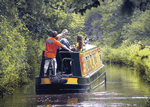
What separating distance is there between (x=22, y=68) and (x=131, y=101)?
18.8 ft

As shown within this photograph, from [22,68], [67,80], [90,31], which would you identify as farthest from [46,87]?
[90,31]

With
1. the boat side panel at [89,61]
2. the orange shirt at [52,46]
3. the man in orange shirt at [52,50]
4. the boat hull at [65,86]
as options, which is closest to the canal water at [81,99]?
the boat hull at [65,86]

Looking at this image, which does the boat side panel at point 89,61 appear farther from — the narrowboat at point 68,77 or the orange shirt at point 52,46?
the orange shirt at point 52,46

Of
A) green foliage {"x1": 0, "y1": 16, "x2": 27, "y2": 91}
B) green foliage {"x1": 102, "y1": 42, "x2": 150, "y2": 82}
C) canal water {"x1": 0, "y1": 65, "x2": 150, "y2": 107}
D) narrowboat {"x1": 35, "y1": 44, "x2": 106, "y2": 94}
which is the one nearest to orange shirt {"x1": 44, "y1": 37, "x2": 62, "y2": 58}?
narrowboat {"x1": 35, "y1": 44, "x2": 106, "y2": 94}

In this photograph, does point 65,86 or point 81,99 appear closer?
point 81,99

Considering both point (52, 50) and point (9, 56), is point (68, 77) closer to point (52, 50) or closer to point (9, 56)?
point (52, 50)

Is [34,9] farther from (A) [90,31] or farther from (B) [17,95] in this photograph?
(A) [90,31]

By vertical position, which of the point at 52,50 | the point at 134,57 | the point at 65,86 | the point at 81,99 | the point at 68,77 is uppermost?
the point at 52,50

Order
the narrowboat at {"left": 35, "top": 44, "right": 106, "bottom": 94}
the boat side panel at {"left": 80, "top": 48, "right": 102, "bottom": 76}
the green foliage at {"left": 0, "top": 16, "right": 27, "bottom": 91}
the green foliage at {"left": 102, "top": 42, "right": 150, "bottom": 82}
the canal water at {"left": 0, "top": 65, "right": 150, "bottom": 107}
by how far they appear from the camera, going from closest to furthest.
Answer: the canal water at {"left": 0, "top": 65, "right": 150, "bottom": 107}, the narrowboat at {"left": 35, "top": 44, "right": 106, "bottom": 94}, the boat side panel at {"left": 80, "top": 48, "right": 102, "bottom": 76}, the green foliage at {"left": 0, "top": 16, "right": 27, "bottom": 91}, the green foliage at {"left": 102, "top": 42, "right": 150, "bottom": 82}

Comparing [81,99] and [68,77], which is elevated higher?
[68,77]

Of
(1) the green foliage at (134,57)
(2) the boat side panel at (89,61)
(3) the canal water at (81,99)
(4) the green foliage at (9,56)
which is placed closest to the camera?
(3) the canal water at (81,99)

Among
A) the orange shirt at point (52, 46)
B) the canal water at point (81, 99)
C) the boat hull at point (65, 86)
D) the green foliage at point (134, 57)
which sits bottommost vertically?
the canal water at point (81, 99)

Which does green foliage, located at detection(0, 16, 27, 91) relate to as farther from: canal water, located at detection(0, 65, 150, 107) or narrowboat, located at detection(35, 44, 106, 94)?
narrowboat, located at detection(35, 44, 106, 94)

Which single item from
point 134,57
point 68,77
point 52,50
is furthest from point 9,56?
point 134,57
